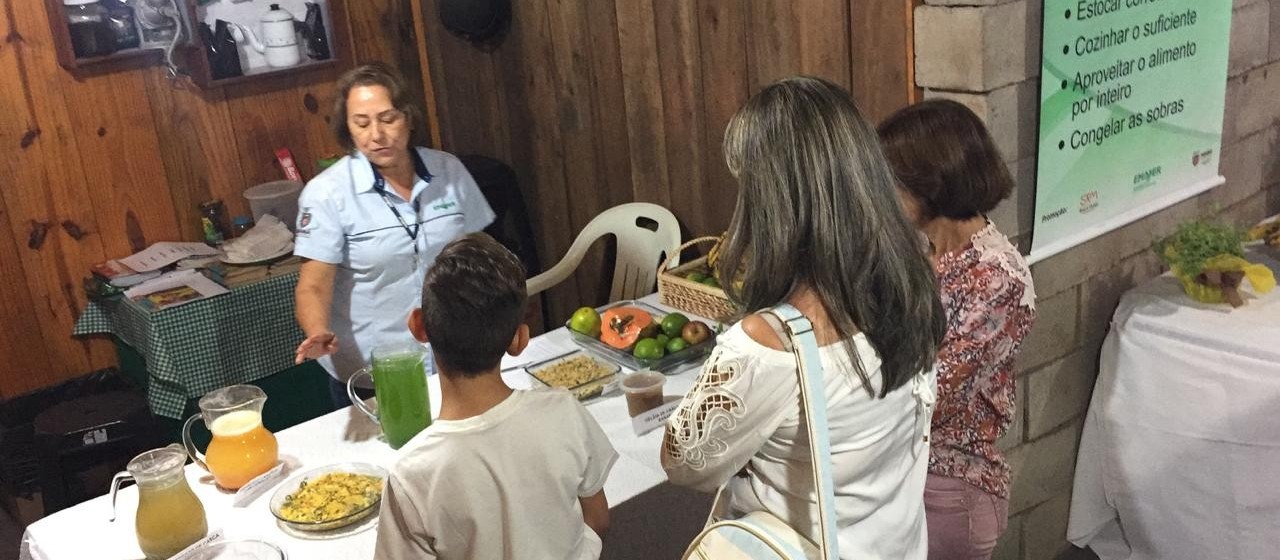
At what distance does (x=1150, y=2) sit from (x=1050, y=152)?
442 mm

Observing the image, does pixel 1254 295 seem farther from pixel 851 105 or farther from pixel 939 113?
pixel 851 105

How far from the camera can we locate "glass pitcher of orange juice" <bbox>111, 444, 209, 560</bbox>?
64.3 inches

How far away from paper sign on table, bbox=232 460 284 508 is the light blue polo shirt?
588 mm

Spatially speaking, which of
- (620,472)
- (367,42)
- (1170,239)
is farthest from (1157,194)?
(367,42)

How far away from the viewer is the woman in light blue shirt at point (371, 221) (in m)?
2.44

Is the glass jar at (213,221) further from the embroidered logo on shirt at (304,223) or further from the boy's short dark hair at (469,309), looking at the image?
the boy's short dark hair at (469,309)

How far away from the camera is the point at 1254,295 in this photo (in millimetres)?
2500

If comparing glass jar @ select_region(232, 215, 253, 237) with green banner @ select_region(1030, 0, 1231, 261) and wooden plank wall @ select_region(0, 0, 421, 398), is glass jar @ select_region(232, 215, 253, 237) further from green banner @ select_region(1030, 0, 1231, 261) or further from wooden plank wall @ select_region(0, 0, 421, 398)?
green banner @ select_region(1030, 0, 1231, 261)

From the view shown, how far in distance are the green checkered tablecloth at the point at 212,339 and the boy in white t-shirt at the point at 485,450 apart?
2103mm

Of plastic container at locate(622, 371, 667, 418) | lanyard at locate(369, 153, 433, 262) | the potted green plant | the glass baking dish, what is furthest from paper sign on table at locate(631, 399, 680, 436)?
the potted green plant

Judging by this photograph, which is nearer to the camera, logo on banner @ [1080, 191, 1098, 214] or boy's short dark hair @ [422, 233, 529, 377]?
boy's short dark hair @ [422, 233, 529, 377]

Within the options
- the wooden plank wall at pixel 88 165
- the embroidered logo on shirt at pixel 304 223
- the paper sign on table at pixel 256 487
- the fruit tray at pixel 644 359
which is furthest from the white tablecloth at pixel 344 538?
the wooden plank wall at pixel 88 165

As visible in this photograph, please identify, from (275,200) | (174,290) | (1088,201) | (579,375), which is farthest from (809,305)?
(275,200)

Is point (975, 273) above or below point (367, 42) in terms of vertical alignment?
below
